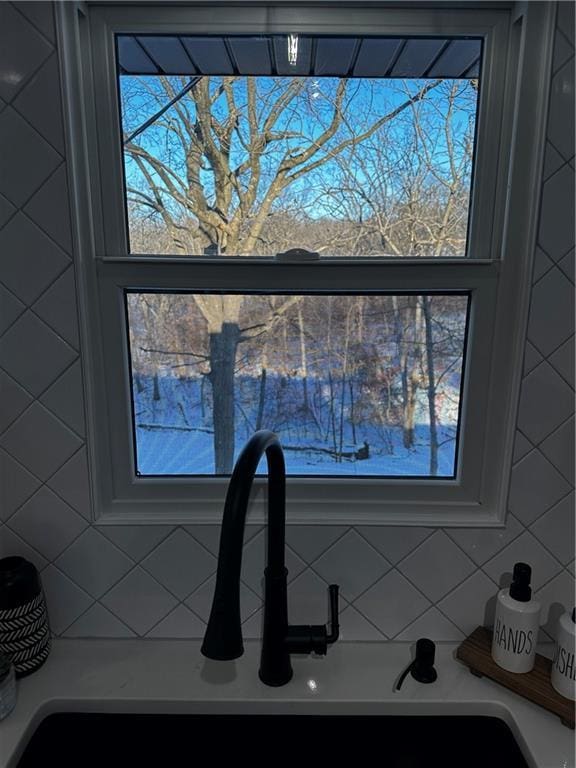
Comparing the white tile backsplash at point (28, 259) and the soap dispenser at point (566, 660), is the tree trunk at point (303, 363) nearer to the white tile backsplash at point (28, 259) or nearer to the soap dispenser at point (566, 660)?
the white tile backsplash at point (28, 259)

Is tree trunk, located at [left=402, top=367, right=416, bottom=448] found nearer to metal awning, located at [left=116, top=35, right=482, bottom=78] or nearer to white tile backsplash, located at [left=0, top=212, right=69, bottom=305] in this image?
metal awning, located at [left=116, top=35, right=482, bottom=78]

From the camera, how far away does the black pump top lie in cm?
97

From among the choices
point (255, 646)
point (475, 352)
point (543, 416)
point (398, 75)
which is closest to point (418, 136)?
point (398, 75)

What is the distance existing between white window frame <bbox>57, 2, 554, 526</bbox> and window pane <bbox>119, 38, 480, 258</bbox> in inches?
1.3

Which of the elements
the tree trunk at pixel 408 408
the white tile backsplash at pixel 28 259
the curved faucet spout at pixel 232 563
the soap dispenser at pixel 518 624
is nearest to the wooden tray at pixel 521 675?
the soap dispenser at pixel 518 624

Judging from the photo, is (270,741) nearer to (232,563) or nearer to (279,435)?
(232,563)

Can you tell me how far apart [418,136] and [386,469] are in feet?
2.09

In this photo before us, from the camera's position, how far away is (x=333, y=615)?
1019mm

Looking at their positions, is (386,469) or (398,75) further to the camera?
(386,469)

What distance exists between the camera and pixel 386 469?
1123mm

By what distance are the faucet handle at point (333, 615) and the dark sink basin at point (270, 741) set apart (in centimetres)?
14

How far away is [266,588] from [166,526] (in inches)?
9.9

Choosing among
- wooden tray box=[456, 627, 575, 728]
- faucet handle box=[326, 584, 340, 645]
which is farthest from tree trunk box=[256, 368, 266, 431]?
wooden tray box=[456, 627, 575, 728]

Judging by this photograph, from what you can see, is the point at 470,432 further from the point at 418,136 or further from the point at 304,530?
the point at 418,136
